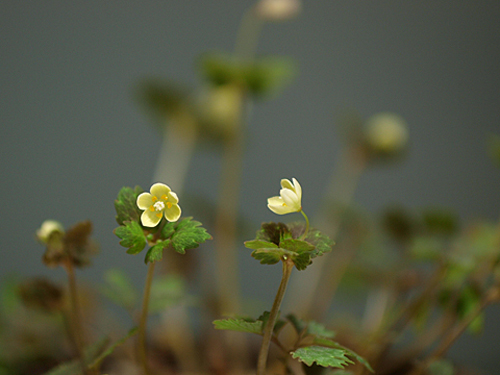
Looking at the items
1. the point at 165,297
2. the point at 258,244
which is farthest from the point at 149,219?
the point at 165,297

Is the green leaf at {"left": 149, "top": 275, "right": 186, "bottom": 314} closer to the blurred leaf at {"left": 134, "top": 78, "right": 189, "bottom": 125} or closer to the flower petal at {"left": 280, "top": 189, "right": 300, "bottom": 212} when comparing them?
the flower petal at {"left": 280, "top": 189, "right": 300, "bottom": 212}

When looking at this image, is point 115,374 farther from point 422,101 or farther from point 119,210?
point 422,101

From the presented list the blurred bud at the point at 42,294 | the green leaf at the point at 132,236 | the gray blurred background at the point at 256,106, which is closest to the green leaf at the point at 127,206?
the green leaf at the point at 132,236

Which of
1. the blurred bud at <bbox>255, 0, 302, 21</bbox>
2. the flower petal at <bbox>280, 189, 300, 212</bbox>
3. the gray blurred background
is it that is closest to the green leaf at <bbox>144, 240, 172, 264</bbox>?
the flower petal at <bbox>280, 189, 300, 212</bbox>

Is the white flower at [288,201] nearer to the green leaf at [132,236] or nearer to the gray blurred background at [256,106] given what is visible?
the green leaf at [132,236]

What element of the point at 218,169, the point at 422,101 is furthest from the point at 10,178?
the point at 422,101

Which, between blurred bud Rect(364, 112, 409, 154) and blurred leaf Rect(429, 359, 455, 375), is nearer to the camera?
blurred leaf Rect(429, 359, 455, 375)

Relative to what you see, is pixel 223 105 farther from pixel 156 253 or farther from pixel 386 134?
pixel 156 253
